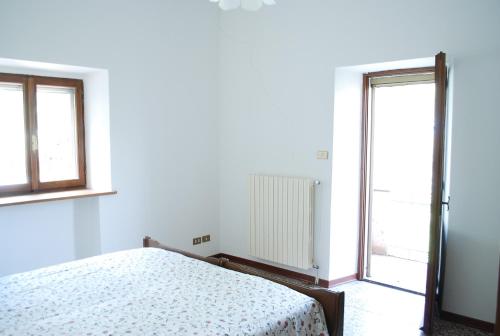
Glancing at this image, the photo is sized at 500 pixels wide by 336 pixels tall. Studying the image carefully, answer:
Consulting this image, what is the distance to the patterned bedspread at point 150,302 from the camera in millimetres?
1696

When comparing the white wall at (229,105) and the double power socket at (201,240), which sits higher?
the white wall at (229,105)

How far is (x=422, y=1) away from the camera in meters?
3.25

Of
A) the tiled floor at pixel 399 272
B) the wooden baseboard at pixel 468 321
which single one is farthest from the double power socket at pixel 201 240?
the wooden baseboard at pixel 468 321

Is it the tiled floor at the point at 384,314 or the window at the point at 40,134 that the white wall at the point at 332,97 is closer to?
the tiled floor at the point at 384,314

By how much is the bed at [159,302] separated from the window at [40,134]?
1426 mm

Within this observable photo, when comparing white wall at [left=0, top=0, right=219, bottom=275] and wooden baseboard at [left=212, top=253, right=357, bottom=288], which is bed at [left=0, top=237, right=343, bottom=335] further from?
wooden baseboard at [left=212, top=253, right=357, bottom=288]

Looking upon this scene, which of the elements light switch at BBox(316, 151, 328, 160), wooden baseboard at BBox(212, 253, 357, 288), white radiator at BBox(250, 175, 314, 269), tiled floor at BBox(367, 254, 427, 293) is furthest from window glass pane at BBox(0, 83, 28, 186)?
tiled floor at BBox(367, 254, 427, 293)

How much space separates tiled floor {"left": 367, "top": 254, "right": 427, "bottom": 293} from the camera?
3.98 meters

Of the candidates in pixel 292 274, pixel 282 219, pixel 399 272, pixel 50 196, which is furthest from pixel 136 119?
pixel 399 272

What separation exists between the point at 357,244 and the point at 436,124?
1.74 metres

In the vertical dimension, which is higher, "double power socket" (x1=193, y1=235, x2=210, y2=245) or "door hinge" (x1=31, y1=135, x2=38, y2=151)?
"door hinge" (x1=31, y1=135, x2=38, y2=151)

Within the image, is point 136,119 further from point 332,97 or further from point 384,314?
point 384,314

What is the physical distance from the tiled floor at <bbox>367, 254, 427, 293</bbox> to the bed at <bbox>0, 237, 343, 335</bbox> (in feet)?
7.07

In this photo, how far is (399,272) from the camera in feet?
14.1
